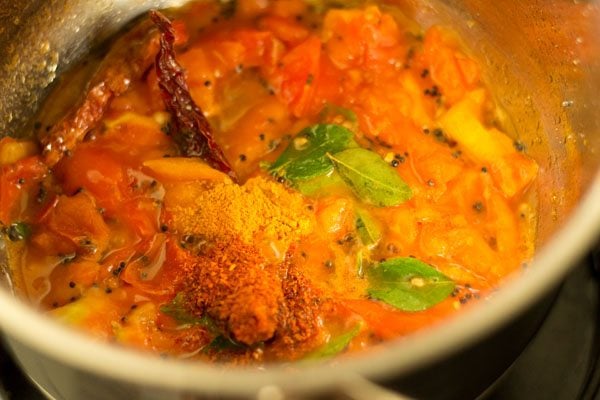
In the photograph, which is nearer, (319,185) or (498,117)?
(319,185)

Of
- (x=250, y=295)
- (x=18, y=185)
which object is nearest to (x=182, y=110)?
(x=18, y=185)

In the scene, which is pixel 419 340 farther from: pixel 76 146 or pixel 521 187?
pixel 76 146

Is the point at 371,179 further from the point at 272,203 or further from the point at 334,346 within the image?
the point at 334,346

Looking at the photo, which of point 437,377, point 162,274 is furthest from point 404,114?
point 437,377

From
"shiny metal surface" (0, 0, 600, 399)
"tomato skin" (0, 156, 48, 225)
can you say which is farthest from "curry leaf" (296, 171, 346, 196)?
"tomato skin" (0, 156, 48, 225)

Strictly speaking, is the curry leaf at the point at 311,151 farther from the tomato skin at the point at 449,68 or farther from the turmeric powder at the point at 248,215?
the tomato skin at the point at 449,68
